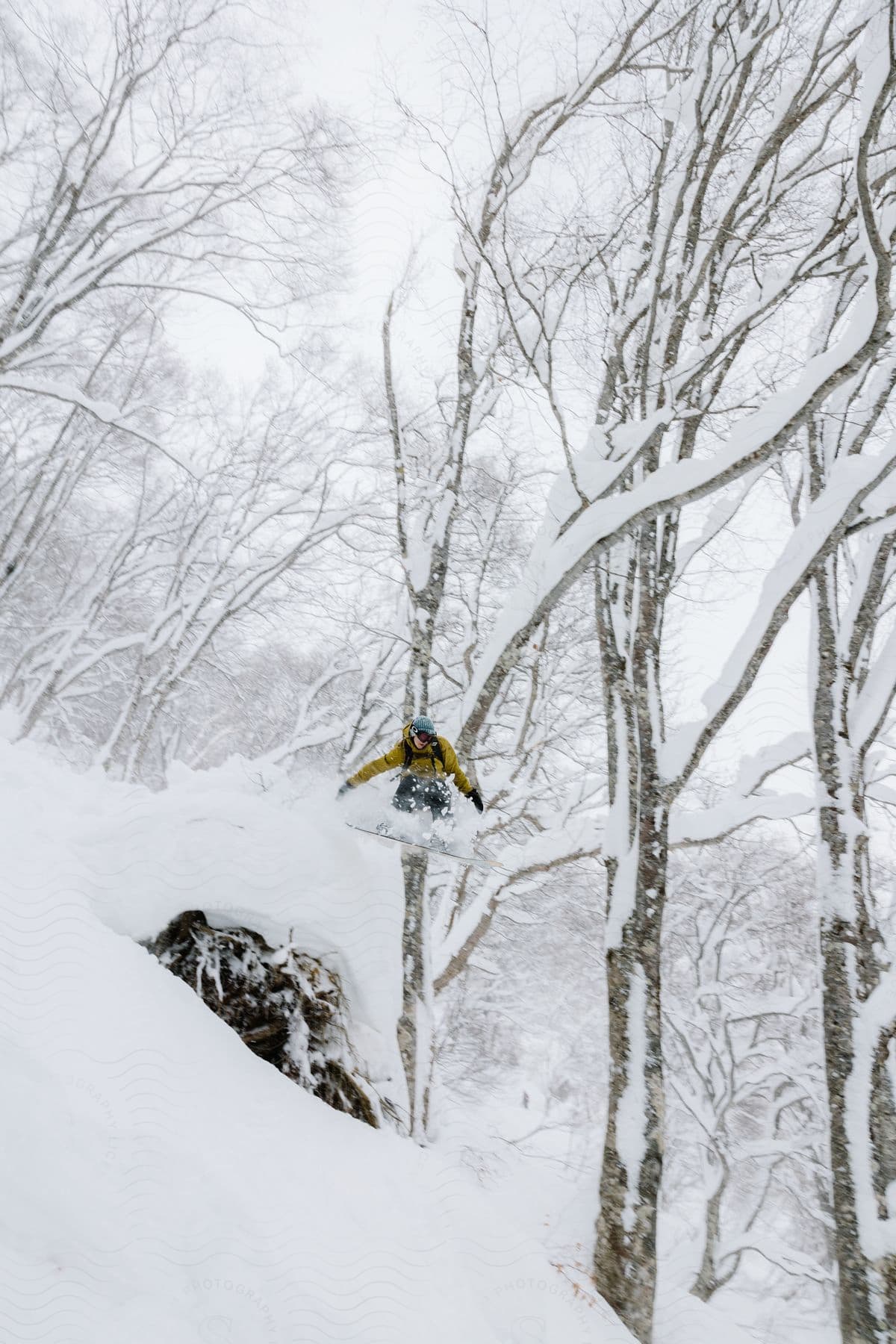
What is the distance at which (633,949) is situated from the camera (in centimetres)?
412

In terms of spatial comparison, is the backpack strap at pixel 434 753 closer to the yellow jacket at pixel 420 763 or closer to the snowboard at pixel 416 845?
the yellow jacket at pixel 420 763

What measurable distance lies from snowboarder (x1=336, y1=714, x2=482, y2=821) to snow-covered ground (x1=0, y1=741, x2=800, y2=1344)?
47 cm

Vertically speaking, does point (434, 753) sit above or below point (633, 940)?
above

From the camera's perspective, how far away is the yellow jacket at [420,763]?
5.02 meters

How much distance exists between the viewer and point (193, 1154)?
2.92 meters

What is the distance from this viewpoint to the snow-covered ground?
2412 millimetres

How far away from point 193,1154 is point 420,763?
2.77m

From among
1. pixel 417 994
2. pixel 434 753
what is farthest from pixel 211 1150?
pixel 434 753

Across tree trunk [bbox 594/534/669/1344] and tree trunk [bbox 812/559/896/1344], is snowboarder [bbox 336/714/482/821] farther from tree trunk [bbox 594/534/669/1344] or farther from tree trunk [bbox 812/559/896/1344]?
tree trunk [bbox 812/559/896/1344]

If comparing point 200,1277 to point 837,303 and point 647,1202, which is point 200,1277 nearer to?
point 647,1202

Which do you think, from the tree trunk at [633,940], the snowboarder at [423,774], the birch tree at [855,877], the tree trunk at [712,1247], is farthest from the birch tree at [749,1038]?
the snowboarder at [423,774]

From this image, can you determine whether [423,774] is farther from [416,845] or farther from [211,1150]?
[211,1150]

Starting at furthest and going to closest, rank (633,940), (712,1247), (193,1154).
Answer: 1. (712,1247)
2. (633,940)
3. (193,1154)

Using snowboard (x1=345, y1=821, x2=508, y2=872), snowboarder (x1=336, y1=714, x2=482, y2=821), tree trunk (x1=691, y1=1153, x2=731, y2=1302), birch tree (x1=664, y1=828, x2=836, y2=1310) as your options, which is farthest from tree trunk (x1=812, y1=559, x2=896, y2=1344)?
tree trunk (x1=691, y1=1153, x2=731, y2=1302)
